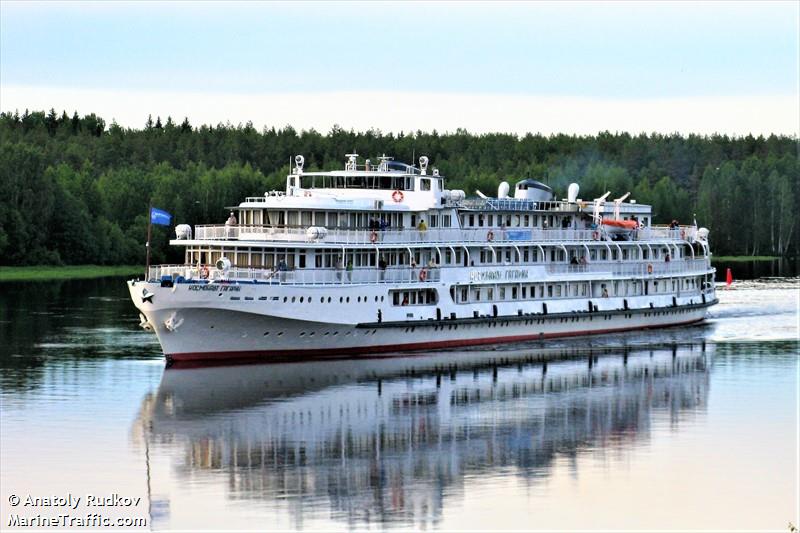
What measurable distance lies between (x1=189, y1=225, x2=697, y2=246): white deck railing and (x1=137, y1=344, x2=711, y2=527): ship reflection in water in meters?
4.75

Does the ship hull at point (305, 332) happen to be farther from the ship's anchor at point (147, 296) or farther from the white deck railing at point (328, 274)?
the white deck railing at point (328, 274)

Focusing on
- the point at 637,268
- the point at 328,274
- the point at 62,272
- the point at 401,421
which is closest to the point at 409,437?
the point at 401,421

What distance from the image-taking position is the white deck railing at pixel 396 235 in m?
61.4

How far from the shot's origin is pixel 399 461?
4406cm

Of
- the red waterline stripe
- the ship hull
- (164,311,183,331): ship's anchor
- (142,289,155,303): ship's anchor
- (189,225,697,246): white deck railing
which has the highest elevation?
(189,225,697,246): white deck railing

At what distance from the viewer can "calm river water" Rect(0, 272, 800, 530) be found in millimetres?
38562

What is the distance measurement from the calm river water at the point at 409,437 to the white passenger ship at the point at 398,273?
136 centimetres

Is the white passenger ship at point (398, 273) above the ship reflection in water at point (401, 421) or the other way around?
above

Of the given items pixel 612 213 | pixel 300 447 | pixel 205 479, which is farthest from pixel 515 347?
pixel 205 479

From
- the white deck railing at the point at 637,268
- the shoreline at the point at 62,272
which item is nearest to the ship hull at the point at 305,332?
the white deck railing at the point at 637,268

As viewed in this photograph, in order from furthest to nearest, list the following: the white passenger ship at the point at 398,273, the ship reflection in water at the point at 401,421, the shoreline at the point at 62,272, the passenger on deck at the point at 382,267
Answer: the shoreline at the point at 62,272, the passenger on deck at the point at 382,267, the white passenger ship at the point at 398,273, the ship reflection in water at the point at 401,421

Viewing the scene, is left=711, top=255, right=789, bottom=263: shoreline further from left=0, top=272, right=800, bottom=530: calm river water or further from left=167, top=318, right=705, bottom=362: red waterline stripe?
left=167, top=318, right=705, bottom=362: red waterline stripe

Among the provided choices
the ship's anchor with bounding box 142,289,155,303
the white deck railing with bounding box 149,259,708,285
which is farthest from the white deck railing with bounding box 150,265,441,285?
the ship's anchor with bounding box 142,289,155,303

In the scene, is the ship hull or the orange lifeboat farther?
the orange lifeboat
